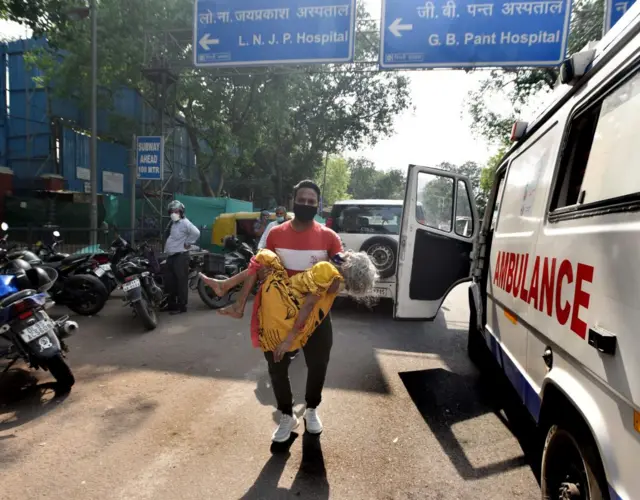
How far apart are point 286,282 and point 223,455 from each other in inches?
48.1

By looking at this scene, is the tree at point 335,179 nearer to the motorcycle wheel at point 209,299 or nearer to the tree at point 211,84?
the tree at point 211,84

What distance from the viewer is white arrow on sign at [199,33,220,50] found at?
8797 mm

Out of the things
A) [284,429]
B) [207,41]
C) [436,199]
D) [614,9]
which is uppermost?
[614,9]

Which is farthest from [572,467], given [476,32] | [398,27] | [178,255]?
[398,27]

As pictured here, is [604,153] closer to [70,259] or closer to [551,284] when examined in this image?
[551,284]

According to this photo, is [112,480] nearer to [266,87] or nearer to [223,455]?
[223,455]

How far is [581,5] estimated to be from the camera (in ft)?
31.2

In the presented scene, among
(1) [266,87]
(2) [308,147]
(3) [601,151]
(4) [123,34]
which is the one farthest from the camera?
(2) [308,147]

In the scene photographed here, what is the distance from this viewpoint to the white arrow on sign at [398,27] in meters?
7.96

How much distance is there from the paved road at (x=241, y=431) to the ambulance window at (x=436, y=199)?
157 cm

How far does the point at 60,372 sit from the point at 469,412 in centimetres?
346

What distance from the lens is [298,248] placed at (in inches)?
112

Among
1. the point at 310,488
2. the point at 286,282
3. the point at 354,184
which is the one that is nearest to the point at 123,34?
the point at 286,282

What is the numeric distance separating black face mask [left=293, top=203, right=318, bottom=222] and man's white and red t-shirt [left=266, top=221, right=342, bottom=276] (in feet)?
0.23
